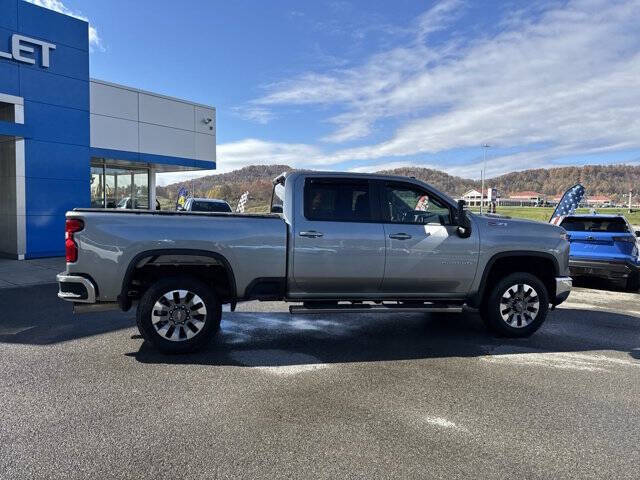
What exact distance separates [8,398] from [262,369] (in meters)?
2.21

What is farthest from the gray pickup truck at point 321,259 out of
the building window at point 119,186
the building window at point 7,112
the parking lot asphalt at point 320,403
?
the building window at point 119,186

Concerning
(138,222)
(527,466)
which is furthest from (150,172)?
(527,466)

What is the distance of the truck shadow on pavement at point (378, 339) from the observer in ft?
17.4

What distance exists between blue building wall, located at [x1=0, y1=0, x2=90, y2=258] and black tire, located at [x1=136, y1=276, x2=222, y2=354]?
10371mm

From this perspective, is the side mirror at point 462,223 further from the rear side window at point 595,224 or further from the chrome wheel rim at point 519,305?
the rear side window at point 595,224

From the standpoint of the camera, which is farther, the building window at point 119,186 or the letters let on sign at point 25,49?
the building window at point 119,186

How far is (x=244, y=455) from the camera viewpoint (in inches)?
126

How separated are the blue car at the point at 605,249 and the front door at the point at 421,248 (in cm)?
541

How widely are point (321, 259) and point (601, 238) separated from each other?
23.6 ft

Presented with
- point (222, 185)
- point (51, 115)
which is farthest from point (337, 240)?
point (222, 185)

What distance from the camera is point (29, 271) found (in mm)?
11477

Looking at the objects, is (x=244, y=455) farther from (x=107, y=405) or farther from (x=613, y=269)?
(x=613, y=269)

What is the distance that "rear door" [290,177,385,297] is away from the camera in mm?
5535

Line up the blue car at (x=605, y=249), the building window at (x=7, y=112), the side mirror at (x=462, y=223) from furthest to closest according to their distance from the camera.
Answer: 1. the building window at (x=7, y=112)
2. the blue car at (x=605, y=249)
3. the side mirror at (x=462, y=223)
